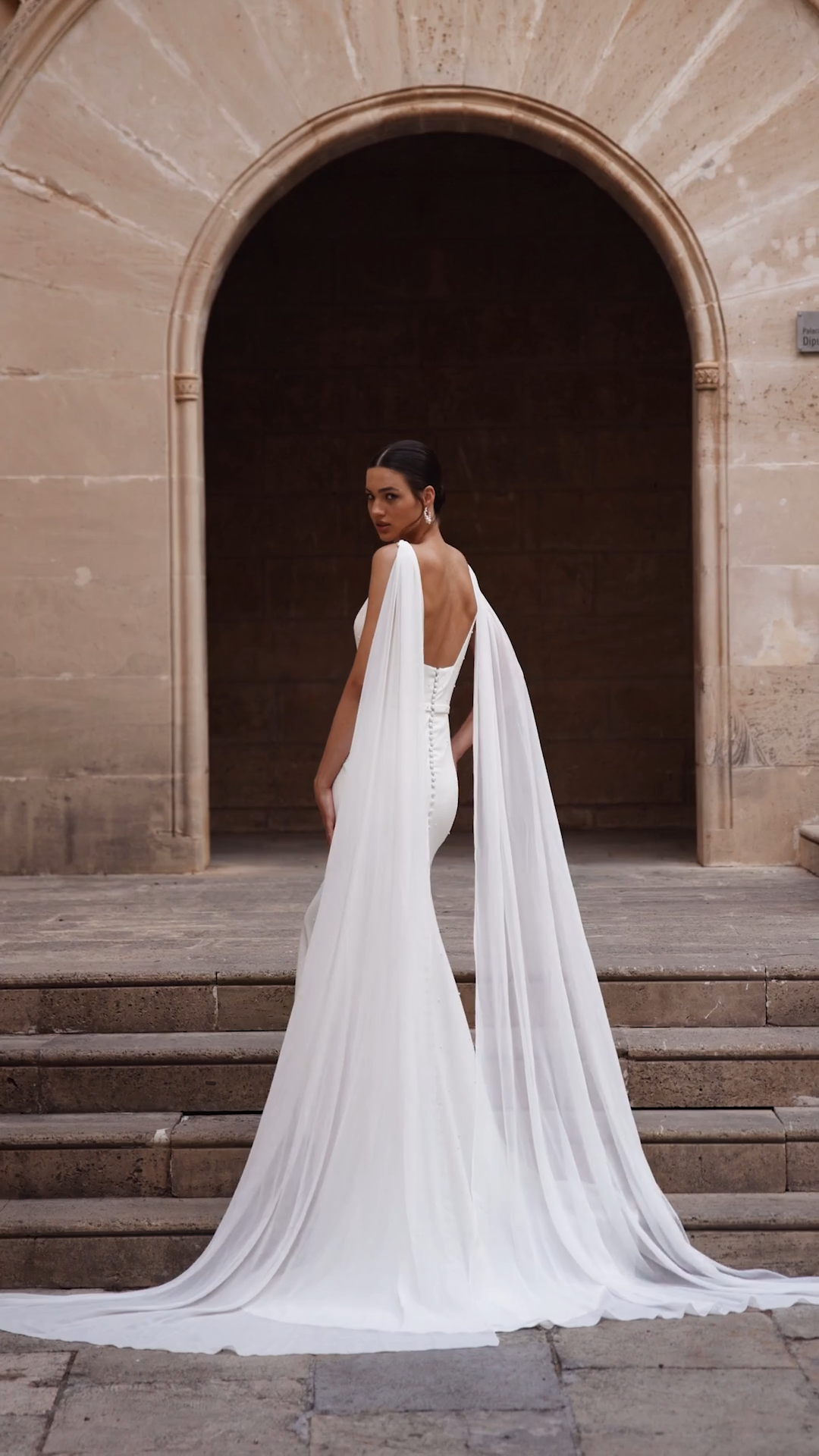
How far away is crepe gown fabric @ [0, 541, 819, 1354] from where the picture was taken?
3.37 m

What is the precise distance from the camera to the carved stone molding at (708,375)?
7.46m

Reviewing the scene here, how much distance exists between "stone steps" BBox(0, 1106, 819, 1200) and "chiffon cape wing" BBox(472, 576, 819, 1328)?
0.39 meters

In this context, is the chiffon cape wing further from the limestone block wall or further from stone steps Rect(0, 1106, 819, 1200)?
the limestone block wall

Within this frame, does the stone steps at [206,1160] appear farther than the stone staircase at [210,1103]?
Yes

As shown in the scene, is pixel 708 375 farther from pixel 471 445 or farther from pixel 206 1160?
pixel 206 1160

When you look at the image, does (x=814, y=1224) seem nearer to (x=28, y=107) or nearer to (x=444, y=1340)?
(x=444, y=1340)

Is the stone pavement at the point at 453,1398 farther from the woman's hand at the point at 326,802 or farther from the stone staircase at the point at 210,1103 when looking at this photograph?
the woman's hand at the point at 326,802

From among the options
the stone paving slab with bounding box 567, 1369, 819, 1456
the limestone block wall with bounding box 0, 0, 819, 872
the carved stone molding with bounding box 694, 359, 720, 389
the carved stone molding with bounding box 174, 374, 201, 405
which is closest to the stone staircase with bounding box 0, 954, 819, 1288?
the stone paving slab with bounding box 567, 1369, 819, 1456

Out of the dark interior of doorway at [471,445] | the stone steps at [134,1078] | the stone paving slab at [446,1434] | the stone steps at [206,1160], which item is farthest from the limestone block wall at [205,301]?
the stone paving slab at [446,1434]

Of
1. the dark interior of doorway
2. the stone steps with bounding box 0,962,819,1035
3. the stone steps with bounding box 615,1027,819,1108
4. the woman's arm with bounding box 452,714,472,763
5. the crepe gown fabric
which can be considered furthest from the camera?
the dark interior of doorway

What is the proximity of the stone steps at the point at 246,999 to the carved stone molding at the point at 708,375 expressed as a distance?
369 centimetres

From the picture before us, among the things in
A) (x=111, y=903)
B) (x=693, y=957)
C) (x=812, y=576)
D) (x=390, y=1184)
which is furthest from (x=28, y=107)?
(x=390, y=1184)

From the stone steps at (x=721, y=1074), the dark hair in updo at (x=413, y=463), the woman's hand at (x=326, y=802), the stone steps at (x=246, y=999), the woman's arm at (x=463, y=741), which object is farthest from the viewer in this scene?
the stone steps at (x=246, y=999)

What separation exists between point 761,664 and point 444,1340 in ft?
15.9
